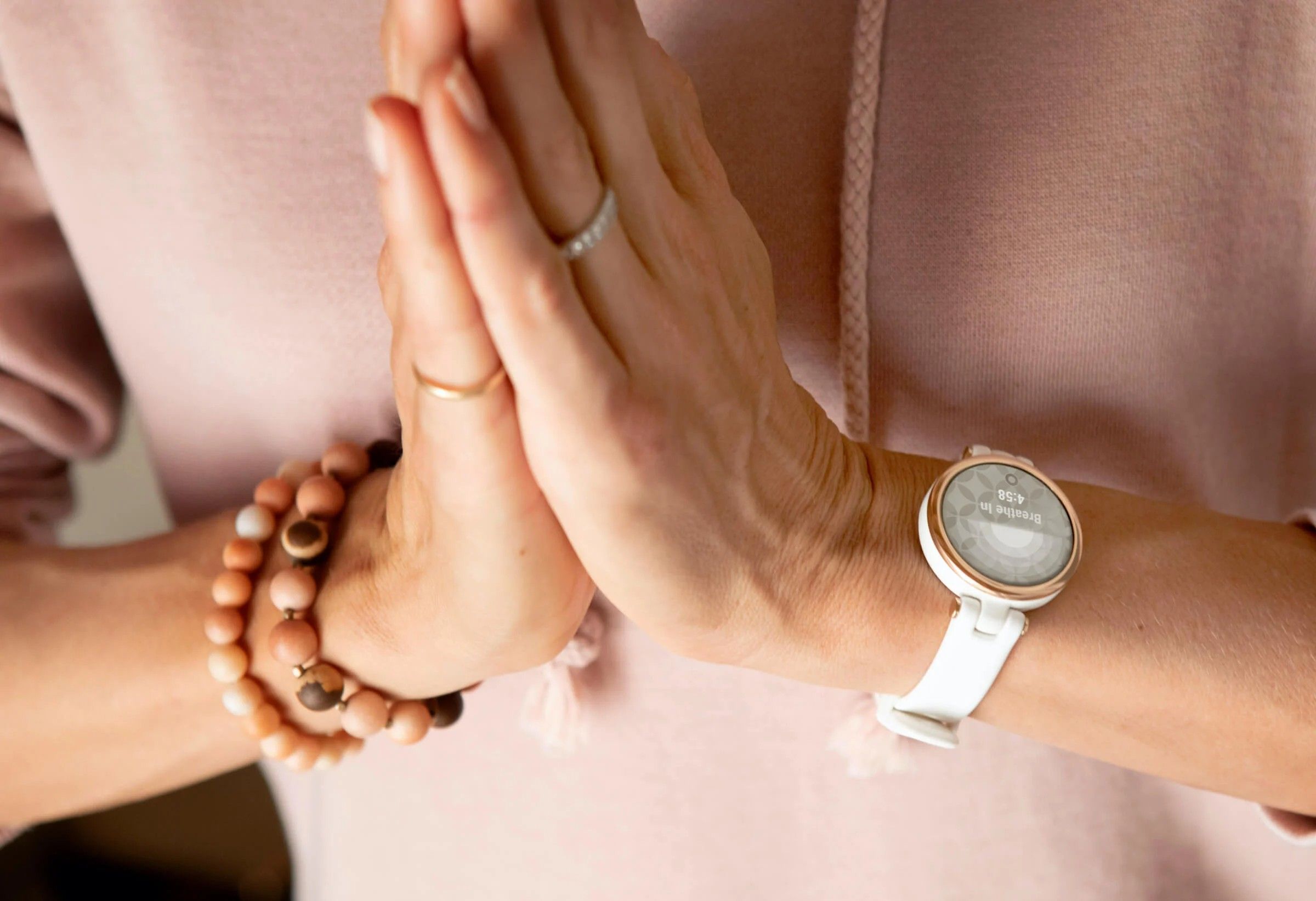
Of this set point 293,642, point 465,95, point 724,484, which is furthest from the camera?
point 293,642

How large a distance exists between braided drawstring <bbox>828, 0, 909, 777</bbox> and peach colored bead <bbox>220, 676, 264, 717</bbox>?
0.43 m

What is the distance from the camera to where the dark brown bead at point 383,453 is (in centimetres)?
62

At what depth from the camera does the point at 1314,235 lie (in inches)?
21.1

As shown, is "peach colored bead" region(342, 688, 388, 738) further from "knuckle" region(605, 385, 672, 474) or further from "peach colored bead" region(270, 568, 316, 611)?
"knuckle" region(605, 385, 672, 474)

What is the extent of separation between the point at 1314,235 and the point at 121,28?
31.6 inches

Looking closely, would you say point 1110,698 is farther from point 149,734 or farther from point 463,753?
point 149,734

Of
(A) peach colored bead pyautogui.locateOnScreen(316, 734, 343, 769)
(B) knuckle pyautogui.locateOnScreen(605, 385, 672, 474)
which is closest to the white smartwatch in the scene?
(B) knuckle pyautogui.locateOnScreen(605, 385, 672, 474)

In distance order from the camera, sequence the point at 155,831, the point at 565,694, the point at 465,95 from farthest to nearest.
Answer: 1. the point at 155,831
2. the point at 565,694
3. the point at 465,95

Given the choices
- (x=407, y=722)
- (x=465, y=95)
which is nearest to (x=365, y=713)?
(x=407, y=722)

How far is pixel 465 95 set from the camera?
297 mm

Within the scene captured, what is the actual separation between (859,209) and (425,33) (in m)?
0.28

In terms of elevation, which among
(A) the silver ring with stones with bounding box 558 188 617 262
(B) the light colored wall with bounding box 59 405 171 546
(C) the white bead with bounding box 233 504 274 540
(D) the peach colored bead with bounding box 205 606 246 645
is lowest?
(B) the light colored wall with bounding box 59 405 171 546

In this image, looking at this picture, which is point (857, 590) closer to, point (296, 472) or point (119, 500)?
A: point (296, 472)

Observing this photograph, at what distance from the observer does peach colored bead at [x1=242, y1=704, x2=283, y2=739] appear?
55 centimetres
